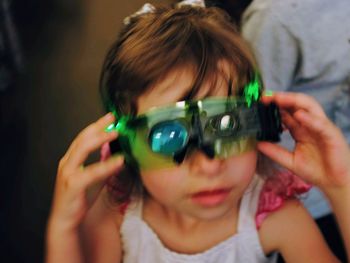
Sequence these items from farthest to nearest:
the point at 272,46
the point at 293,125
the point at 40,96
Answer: the point at 40,96
the point at 272,46
the point at 293,125

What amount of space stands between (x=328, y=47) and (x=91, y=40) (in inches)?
20.5

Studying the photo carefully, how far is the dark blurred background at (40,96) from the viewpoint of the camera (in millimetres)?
961

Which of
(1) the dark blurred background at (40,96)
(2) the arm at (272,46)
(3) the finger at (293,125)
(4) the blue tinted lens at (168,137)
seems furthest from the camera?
(1) the dark blurred background at (40,96)

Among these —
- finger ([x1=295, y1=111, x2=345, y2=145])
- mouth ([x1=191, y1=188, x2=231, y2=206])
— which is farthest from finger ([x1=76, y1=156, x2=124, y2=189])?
finger ([x1=295, y1=111, x2=345, y2=145])

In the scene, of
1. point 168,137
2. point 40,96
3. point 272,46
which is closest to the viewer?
point 168,137

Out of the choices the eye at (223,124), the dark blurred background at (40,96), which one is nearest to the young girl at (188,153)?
the eye at (223,124)

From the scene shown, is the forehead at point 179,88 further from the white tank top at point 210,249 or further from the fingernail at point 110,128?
the white tank top at point 210,249

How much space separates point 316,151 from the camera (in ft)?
2.13

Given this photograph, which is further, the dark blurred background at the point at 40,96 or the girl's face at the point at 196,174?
the dark blurred background at the point at 40,96

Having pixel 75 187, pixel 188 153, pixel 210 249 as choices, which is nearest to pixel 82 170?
pixel 75 187

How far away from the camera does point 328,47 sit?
0.83 meters

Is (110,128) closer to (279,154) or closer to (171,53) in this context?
(171,53)

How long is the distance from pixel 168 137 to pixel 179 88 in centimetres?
Answer: 6

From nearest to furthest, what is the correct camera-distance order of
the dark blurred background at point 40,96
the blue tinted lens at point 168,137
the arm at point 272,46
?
the blue tinted lens at point 168,137, the arm at point 272,46, the dark blurred background at point 40,96
